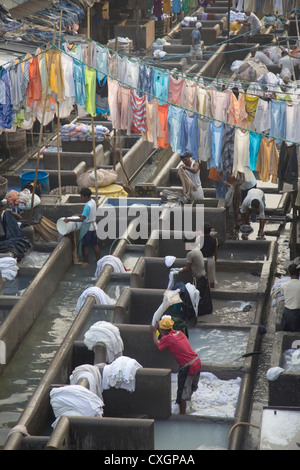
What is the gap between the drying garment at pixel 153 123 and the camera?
50.5ft

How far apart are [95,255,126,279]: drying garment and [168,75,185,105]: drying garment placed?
12.4 ft

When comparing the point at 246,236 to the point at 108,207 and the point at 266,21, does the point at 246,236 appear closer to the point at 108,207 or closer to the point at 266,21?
the point at 108,207

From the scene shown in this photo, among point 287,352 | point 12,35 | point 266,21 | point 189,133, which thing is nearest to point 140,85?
point 189,133

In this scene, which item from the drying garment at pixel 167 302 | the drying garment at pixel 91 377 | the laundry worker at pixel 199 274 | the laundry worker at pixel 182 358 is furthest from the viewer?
the laundry worker at pixel 199 274

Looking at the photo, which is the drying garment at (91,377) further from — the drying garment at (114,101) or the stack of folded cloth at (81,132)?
the stack of folded cloth at (81,132)

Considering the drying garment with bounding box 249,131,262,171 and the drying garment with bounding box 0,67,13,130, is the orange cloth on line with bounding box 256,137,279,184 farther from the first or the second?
the drying garment with bounding box 0,67,13,130

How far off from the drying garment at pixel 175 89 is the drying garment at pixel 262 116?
1589 mm

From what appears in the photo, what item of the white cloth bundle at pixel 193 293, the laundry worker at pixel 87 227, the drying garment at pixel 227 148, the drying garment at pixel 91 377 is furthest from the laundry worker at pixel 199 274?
the drying garment at pixel 91 377

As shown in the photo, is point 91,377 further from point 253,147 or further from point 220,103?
point 220,103

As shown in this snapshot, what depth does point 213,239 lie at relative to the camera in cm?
1438

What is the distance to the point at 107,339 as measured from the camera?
11219 millimetres

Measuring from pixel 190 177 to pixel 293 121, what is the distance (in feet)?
7.29

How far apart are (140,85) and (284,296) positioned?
6061 millimetres

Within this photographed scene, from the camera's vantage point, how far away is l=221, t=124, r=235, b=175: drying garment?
15.0 metres
